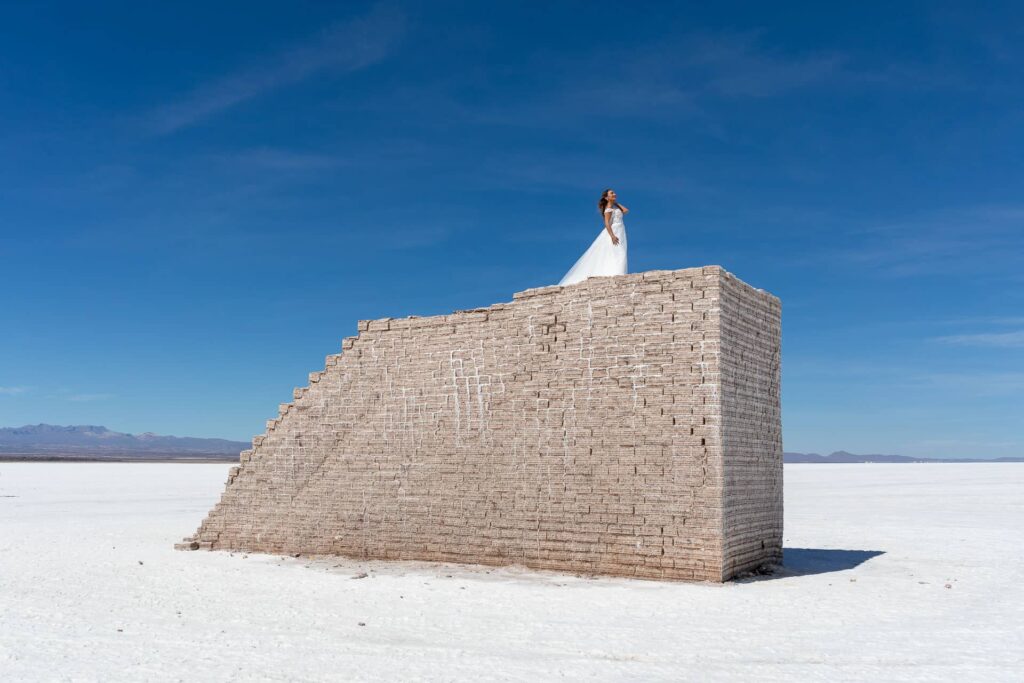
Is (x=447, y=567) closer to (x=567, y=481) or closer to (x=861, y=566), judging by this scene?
(x=567, y=481)

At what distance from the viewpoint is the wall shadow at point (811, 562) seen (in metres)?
12.7

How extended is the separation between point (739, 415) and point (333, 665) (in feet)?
22.3

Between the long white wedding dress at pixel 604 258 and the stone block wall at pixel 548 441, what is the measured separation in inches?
24.1

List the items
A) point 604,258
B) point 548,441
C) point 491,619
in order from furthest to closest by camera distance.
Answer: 1. point 604,258
2. point 548,441
3. point 491,619

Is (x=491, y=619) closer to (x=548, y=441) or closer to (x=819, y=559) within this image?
(x=548, y=441)

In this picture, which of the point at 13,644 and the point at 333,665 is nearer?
the point at 333,665

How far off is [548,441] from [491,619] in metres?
3.46

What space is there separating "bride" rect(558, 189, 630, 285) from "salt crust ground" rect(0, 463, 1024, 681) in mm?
4504

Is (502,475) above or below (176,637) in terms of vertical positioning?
above

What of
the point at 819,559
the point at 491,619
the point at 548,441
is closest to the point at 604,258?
the point at 548,441

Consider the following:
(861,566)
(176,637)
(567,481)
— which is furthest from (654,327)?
(176,637)

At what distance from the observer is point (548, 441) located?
40.9 ft

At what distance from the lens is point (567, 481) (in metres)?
12.2

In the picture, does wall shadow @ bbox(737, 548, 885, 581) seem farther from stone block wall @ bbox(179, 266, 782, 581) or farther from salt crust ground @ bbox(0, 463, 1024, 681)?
stone block wall @ bbox(179, 266, 782, 581)
